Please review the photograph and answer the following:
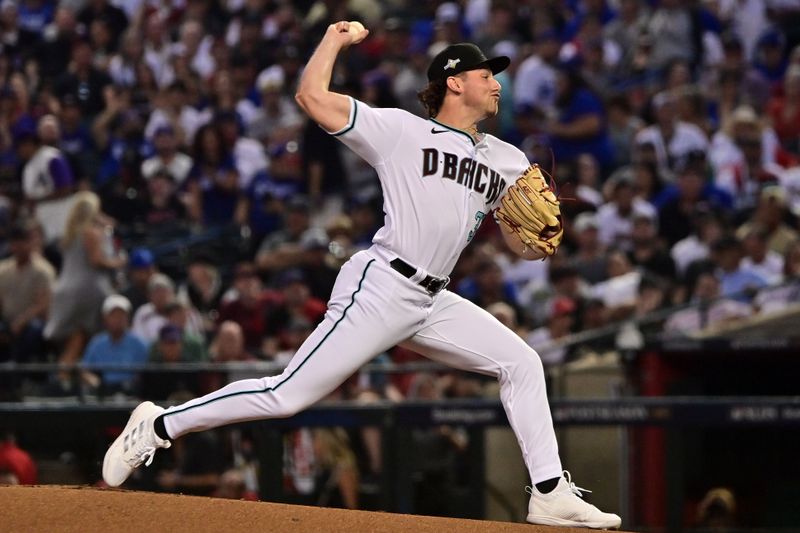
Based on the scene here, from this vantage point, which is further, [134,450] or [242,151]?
[242,151]

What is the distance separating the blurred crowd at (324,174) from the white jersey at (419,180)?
3.10 metres

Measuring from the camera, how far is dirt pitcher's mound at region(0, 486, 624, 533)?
4.36 meters

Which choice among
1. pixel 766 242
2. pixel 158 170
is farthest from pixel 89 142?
pixel 766 242

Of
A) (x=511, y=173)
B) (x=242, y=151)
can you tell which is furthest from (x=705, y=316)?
(x=242, y=151)

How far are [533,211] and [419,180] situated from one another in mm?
401

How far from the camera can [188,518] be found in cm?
441

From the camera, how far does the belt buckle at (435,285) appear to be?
4.53 metres

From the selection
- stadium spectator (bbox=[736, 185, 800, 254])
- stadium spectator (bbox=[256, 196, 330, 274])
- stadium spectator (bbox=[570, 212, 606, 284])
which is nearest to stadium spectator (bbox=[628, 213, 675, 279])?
stadium spectator (bbox=[570, 212, 606, 284])

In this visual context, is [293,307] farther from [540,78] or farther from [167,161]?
A: [540,78]

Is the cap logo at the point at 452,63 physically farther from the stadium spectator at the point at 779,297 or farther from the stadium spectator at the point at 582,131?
the stadium spectator at the point at 582,131

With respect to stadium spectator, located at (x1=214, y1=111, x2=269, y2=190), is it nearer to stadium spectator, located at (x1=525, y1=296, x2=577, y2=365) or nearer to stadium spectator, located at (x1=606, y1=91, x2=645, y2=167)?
stadium spectator, located at (x1=606, y1=91, x2=645, y2=167)

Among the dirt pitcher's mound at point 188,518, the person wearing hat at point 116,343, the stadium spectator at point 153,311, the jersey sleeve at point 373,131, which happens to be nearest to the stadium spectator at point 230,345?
the person wearing hat at point 116,343

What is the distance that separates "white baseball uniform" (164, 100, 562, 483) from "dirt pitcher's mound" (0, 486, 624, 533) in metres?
0.27

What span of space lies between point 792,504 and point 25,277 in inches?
205
